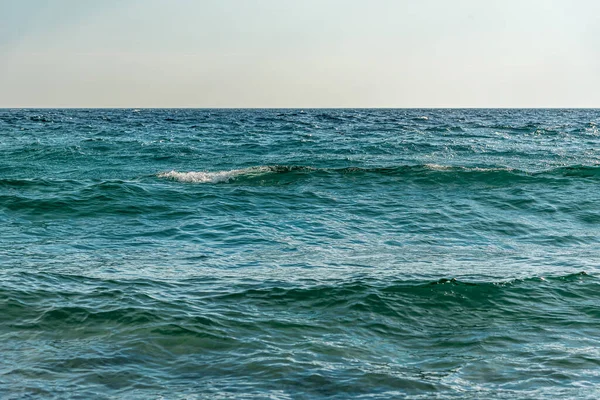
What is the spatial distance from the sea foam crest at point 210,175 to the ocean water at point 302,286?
0.57 feet

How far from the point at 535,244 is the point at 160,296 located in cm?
887

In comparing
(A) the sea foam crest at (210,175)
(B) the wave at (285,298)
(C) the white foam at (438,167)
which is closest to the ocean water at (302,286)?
(B) the wave at (285,298)

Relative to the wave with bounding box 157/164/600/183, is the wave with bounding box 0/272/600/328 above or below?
below

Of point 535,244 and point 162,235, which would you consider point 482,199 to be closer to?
point 535,244

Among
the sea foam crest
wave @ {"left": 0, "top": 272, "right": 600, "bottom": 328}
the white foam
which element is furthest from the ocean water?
the white foam

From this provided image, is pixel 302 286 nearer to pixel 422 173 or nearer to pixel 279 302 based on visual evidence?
pixel 279 302

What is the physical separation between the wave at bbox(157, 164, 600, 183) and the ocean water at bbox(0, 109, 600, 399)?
19cm

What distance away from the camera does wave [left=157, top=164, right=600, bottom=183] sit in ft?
79.0

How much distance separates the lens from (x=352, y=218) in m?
17.4

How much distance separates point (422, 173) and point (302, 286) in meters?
15.0

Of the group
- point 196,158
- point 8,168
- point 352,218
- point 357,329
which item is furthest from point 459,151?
point 357,329

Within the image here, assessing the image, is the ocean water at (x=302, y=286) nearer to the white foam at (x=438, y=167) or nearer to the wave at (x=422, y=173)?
the wave at (x=422, y=173)

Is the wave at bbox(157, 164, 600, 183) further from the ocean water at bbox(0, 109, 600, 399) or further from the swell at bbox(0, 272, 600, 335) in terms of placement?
the swell at bbox(0, 272, 600, 335)

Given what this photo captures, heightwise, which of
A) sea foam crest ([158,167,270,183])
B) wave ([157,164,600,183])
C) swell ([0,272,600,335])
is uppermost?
wave ([157,164,600,183])
